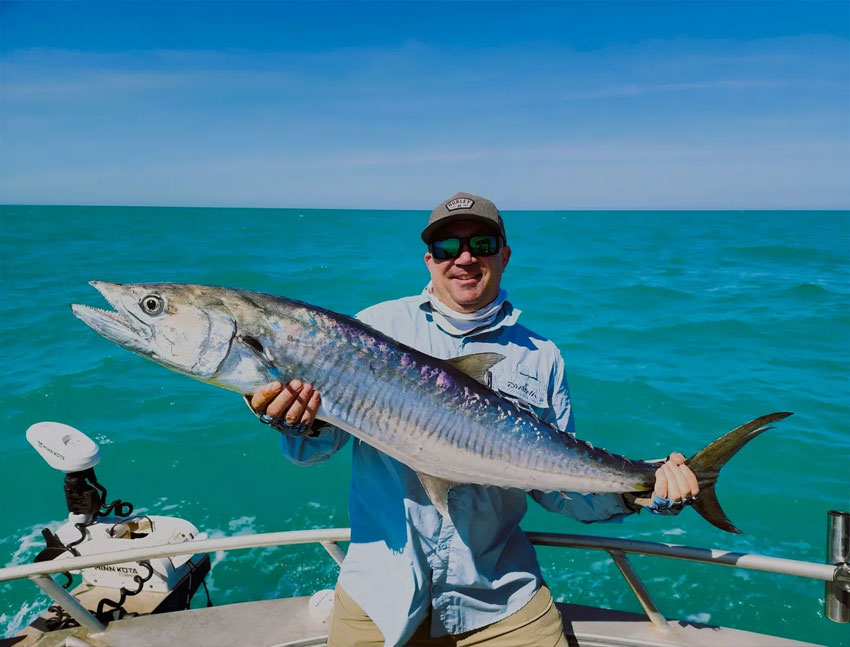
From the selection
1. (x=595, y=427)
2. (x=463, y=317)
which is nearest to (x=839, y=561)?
(x=463, y=317)

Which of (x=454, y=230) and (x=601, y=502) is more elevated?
(x=454, y=230)

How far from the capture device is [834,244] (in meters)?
47.7

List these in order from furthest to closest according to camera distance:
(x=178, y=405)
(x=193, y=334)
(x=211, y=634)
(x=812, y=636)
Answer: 1. (x=178, y=405)
2. (x=812, y=636)
3. (x=211, y=634)
4. (x=193, y=334)

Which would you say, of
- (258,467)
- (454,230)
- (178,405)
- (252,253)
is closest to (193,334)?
(454,230)

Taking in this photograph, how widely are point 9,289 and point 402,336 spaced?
2755cm

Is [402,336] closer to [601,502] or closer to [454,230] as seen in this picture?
[454,230]

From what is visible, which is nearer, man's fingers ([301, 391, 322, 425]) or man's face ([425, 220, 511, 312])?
man's fingers ([301, 391, 322, 425])

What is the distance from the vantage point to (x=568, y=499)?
2.74m

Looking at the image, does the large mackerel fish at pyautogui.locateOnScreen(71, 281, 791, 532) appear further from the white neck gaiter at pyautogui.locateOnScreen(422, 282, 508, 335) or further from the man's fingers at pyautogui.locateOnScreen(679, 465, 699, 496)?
the white neck gaiter at pyautogui.locateOnScreen(422, 282, 508, 335)

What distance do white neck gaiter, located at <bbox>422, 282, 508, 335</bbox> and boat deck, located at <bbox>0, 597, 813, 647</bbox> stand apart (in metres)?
1.63

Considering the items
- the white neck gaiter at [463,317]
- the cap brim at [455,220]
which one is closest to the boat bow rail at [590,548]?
the white neck gaiter at [463,317]

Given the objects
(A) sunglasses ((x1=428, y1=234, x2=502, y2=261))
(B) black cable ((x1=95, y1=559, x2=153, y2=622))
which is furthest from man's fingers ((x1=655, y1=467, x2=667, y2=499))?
(B) black cable ((x1=95, y1=559, x2=153, y2=622))

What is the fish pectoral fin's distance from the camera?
96.0 inches

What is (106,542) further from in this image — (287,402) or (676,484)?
(676,484)
